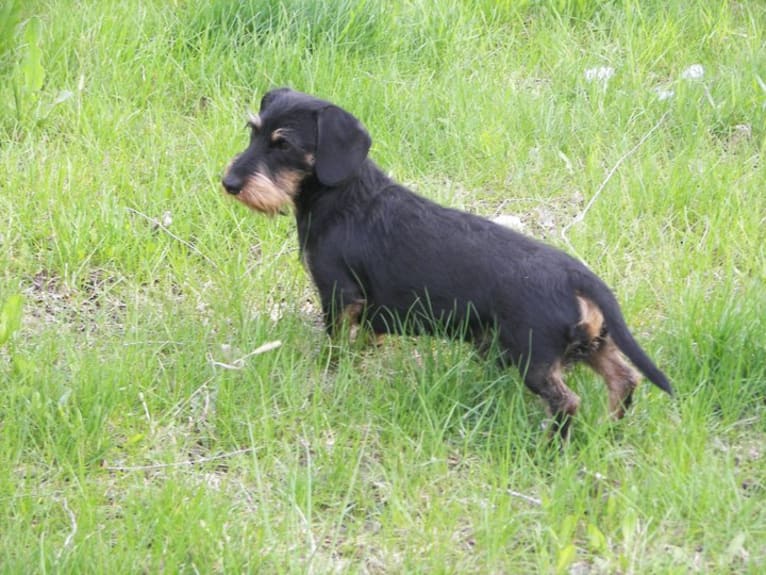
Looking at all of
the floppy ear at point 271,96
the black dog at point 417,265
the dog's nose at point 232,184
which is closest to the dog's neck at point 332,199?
the black dog at point 417,265

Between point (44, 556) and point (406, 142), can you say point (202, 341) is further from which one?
point (406, 142)

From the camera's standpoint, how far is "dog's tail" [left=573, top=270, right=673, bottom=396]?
371 cm

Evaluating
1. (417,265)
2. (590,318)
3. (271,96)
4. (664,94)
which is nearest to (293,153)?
(271,96)

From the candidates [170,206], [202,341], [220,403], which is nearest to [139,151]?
[170,206]

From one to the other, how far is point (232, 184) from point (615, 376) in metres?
1.54

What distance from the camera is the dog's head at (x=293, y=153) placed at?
433 cm

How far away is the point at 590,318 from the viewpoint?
Answer: 385 centimetres

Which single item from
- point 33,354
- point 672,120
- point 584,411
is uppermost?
point 672,120

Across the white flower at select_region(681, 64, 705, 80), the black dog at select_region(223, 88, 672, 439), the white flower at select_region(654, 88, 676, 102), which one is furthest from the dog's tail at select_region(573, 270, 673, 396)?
the white flower at select_region(681, 64, 705, 80)

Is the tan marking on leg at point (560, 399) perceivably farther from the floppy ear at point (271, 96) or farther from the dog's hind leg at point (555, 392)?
the floppy ear at point (271, 96)

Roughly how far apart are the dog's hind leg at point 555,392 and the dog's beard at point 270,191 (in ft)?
3.78

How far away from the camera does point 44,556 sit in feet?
10.9

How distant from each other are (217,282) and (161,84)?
1637 mm

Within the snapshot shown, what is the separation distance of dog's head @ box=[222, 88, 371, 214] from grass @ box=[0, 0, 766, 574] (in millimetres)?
540
